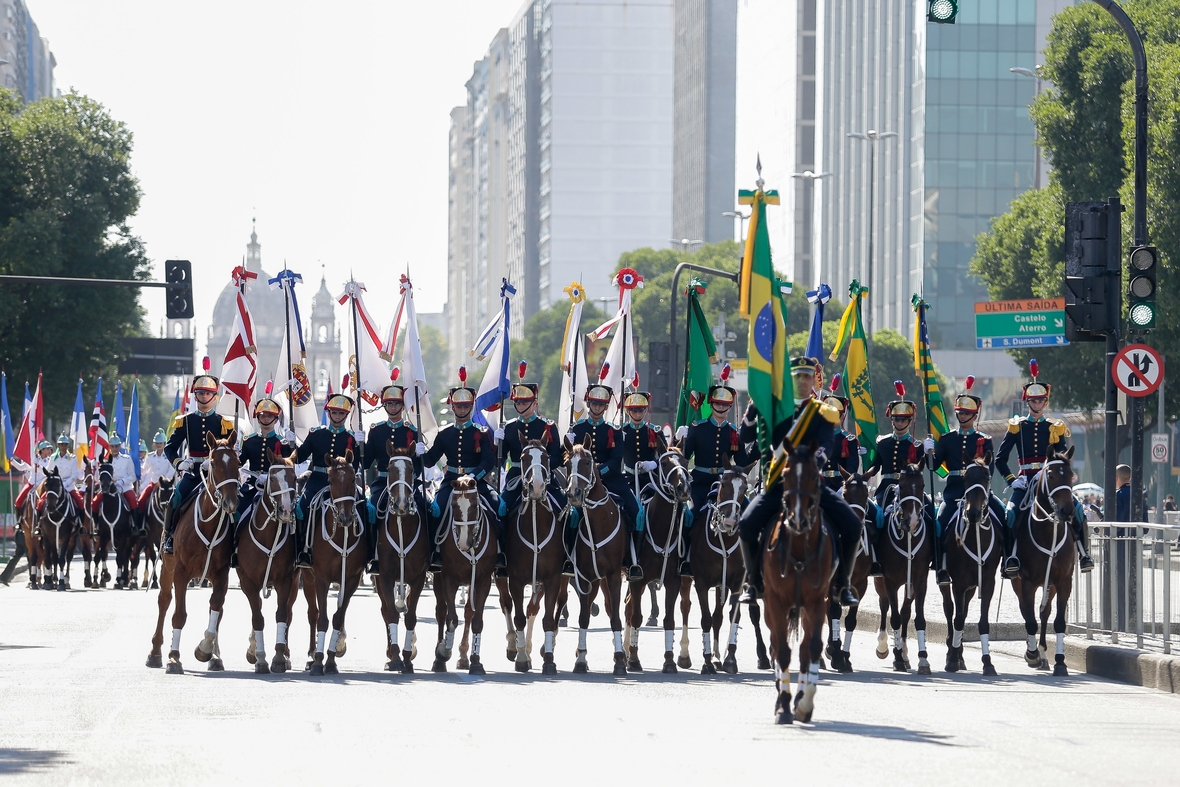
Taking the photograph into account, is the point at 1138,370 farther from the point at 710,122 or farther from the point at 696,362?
the point at 710,122

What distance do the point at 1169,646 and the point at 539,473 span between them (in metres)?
5.74

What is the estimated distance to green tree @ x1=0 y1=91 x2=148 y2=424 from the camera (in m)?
59.0

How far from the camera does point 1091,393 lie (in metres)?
46.8

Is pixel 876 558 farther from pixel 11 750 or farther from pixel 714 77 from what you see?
pixel 714 77

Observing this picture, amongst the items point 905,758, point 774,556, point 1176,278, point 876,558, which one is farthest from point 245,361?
point 1176,278

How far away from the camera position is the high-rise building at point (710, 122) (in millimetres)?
149375

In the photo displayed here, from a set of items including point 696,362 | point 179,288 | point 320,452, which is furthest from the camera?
point 179,288

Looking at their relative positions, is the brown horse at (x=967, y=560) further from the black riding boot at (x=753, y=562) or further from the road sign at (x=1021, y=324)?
the road sign at (x=1021, y=324)

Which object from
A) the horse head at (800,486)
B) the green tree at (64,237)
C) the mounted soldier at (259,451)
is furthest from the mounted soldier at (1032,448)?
the green tree at (64,237)

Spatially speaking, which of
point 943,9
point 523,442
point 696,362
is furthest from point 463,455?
point 943,9

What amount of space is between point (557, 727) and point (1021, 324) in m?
22.6

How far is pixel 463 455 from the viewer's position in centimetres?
1833

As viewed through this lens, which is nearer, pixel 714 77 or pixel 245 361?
pixel 245 361

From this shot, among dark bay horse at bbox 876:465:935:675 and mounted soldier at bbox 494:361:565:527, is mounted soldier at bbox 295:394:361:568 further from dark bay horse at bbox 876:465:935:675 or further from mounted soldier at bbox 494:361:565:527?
dark bay horse at bbox 876:465:935:675
